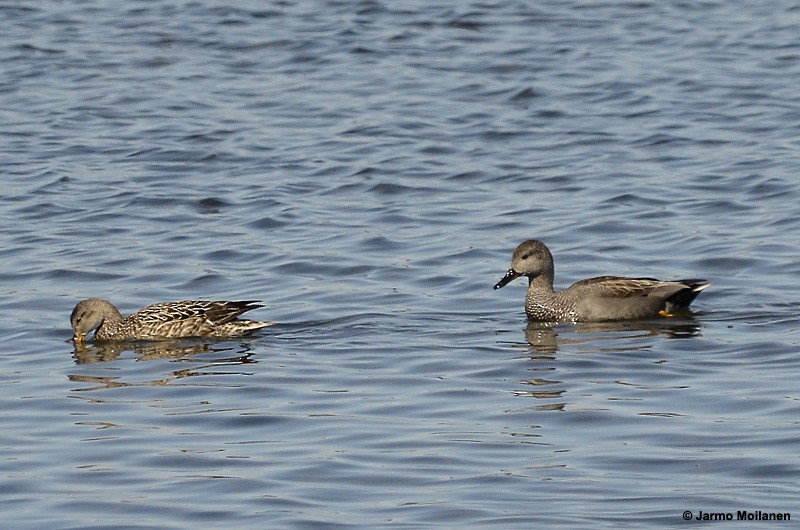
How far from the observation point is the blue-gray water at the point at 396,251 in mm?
8695

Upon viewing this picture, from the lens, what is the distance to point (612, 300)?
42.4 ft

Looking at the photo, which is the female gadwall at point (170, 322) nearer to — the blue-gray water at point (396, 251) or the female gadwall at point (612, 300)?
the blue-gray water at point (396, 251)

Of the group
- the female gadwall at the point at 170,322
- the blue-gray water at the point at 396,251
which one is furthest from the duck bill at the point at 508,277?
the female gadwall at the point at 170,322

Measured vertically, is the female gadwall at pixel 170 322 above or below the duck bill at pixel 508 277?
above

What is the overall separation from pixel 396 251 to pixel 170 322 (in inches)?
131

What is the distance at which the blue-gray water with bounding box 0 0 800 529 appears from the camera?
870 centimetres

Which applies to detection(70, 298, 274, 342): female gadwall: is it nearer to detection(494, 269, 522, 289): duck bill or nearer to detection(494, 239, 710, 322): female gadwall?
detection(494, 269, 522, 289): duck bill

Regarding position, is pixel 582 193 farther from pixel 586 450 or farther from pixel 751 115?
pixel 586 450

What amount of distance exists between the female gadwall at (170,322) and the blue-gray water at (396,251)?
16 centimetres

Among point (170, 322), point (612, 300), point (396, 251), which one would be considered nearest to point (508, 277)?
point (612, 300)

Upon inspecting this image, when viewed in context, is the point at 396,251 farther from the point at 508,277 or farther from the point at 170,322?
the point at 170,322

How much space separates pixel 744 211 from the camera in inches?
655

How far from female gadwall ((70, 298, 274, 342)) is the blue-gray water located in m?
0.16

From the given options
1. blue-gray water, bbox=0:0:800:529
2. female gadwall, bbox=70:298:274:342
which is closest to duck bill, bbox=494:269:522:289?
blue-gray water, bbox=0:0:800:529
